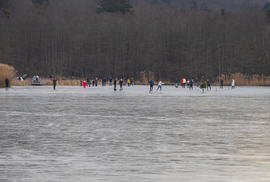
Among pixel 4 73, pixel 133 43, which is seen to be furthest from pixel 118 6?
pixel 4 73

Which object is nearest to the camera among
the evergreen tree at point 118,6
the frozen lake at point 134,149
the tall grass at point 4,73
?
the frozen lake at point 134,149

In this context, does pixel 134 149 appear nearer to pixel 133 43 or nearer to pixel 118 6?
pixel 133 43

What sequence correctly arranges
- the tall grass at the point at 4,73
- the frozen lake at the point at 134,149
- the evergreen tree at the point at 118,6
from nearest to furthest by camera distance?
1. the frozen lake at the point at 134,149
2. the tall grass at the point at 4,73
3. the evergreen tree at the point at 118,6

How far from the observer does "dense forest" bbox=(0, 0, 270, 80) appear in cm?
8006

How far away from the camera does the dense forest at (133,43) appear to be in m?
80.1

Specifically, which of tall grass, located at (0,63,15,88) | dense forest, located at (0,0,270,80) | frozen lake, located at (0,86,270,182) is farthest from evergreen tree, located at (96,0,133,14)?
frozen lake, located at (0,86,270,182)

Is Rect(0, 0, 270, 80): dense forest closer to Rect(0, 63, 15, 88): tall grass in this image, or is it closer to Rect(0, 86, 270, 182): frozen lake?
Rect(0, 63, 15, 88): tall grass

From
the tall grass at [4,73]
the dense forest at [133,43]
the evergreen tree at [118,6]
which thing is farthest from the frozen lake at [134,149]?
the evergreen tree at [118,6]

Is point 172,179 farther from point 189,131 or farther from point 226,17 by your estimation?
point 226,17

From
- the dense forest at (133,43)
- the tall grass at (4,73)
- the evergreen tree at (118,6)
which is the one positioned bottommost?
the tall grass at (4,73)

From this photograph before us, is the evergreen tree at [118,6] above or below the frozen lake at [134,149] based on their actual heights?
above

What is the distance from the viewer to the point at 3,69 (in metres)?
47.7

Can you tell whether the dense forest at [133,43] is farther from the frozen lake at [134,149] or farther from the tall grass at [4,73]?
the frozen lake at [134,149]

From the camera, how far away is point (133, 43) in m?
90.6
